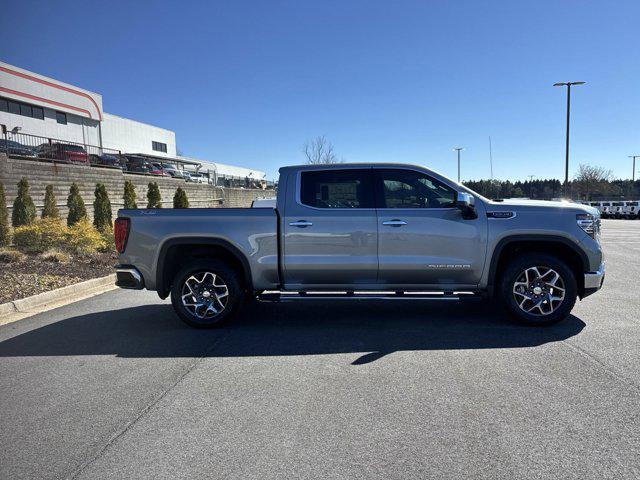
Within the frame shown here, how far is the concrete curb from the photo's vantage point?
6715mm

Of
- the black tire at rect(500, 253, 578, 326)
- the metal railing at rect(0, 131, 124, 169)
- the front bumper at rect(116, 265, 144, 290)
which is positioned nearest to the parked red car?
the metal railing at rect(0, 131, 124, 169)

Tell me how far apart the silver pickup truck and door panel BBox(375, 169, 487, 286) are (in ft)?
0.04

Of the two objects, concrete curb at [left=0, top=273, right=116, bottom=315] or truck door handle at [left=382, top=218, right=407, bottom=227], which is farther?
concrete curb at [left=0, top=273, right=116, bottom=315]

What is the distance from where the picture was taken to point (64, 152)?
1981 cm

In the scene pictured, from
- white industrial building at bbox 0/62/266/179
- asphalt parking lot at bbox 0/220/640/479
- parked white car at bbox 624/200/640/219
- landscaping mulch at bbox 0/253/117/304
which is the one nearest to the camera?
asphalt parking lot at bbox 0/220/640/479

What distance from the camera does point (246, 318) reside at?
6.19m

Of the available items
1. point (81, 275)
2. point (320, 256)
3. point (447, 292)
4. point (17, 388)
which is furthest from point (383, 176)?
point (81, 275)

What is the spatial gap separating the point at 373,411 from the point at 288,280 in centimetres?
255

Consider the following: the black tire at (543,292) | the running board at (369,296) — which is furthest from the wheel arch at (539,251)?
the running board at (369,296)

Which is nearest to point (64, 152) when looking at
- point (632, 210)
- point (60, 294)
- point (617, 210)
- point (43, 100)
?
point (60, 294)

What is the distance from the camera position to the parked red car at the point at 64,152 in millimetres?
18781

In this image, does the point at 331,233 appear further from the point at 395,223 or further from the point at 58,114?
the point at 58,114

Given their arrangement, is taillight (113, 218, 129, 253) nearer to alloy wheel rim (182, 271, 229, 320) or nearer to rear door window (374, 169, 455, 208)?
alloy wheel rim (182, 271, 229, 320)

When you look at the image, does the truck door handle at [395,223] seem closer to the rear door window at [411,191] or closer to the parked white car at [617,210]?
the rear door window at [411,191]
